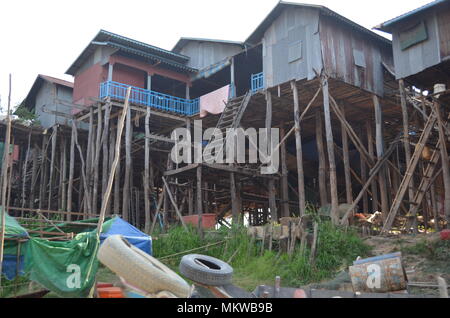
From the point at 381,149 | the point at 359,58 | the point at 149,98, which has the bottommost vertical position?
the point at 381,149

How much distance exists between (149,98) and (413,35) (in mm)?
10607

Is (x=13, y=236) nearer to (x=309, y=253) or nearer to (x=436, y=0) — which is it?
(x=309, y=253)

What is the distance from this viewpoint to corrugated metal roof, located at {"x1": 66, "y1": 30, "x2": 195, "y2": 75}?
70.2 ft

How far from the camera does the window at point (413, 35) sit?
16.5 metres

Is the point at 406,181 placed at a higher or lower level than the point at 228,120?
lower

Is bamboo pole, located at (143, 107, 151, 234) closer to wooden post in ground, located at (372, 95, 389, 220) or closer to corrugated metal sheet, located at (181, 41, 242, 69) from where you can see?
corrugated metal sheet, located at (181, 41, 242, 69)

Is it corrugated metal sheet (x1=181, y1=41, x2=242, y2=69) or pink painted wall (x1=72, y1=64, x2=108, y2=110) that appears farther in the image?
corrugated metal sheet (x1=181, y1=41, x2=242, y2=69)

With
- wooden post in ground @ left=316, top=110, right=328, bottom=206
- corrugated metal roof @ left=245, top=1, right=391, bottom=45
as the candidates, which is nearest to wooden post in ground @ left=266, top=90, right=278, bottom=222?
wooden post in ground @ left=316, top=110, right=328, bottom=206

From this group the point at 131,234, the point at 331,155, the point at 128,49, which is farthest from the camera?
the point at 128,49

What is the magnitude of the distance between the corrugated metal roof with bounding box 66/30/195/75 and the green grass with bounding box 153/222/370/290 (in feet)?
33.3

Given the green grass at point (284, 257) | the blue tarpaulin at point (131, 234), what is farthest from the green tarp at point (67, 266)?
the green grass at point (284, 257)

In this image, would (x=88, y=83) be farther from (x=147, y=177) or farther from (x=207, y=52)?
(x=147, y=177)

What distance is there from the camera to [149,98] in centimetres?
2134

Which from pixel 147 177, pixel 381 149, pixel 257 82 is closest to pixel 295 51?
pixel 257 82
